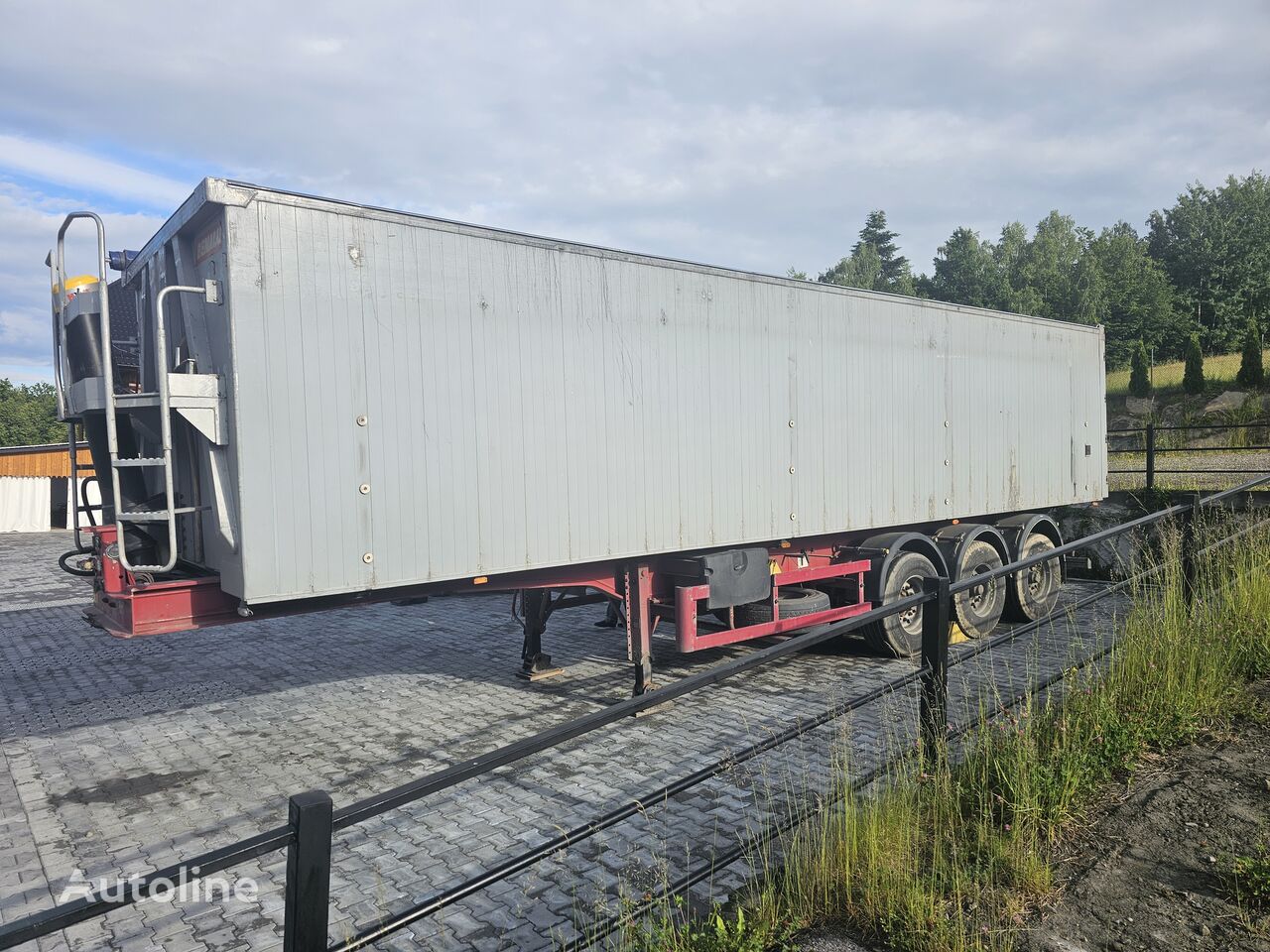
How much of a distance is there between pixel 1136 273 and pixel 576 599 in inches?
2421

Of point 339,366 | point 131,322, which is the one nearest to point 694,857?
point 339,366

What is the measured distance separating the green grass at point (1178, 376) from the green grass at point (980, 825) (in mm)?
30206

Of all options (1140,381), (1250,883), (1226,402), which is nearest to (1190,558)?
(1250,883)

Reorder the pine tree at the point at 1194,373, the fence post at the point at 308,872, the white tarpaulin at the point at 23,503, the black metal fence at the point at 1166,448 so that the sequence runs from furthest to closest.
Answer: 1. the pine tree at the point at 1194,373
2. the white tarpaulin at the point at 23,503
3. the black metal fence at the point at 1166,448
4. the fence post at the point at 308,872

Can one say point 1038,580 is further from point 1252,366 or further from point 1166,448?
point 1252,366

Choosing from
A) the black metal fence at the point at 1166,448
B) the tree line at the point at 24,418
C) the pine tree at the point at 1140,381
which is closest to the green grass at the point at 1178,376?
the pine tree at the point at 1140,381

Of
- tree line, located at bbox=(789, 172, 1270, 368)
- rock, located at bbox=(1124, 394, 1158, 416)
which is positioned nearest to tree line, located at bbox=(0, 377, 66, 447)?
tree line, located at bbox=(789, 172, 1270, 368)

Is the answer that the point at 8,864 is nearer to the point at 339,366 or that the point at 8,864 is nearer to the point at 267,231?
the point at 339,366

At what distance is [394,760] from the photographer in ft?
19.2

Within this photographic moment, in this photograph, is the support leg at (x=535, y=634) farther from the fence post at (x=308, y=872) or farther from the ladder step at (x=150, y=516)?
the fence post at (x=308, y=872)

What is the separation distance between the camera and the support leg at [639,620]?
23.0 feet

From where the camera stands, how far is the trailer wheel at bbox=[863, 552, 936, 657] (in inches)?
320

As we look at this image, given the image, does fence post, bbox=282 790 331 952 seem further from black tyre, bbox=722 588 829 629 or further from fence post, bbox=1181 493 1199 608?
fence post, bbox=1181 493 1199 608

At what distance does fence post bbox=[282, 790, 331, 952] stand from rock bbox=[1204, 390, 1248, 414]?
29.5 meters
